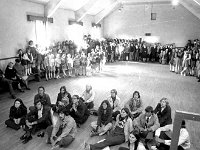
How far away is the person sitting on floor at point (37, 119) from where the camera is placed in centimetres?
438

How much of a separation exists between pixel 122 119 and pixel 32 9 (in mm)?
7394

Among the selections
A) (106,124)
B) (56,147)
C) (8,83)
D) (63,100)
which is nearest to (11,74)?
(8,83)

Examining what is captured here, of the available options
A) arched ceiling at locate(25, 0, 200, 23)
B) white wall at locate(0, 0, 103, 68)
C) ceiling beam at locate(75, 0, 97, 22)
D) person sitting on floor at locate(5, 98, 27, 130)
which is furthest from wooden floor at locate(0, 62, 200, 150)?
ceiling beam at locate(75, 0, 97, 22)

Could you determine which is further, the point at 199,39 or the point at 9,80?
the point at 199,39

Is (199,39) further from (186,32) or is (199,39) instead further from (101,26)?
(101,26)

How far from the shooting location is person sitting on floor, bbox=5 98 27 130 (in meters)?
4.61

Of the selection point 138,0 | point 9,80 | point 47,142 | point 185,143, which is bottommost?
point 47,142

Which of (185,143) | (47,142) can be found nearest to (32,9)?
(47,142)

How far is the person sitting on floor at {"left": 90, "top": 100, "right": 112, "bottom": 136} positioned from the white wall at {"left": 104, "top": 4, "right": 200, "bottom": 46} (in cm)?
1309

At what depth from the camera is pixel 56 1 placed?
371 inches

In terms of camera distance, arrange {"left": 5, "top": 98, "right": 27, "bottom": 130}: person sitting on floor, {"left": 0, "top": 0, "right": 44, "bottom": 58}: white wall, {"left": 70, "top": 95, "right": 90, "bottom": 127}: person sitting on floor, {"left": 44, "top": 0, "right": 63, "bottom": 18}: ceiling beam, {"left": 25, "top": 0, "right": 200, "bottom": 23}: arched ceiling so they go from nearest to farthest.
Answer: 1. {"left": 5, "top": 98, "right": 27, "bottom": 130}: person sitting on floor
2. {"left": 70, "top": 95, "right": 90, "bottom": 127}: person sitting on floor
3. {"left": 0, "top": 0, "right": 44, "bottom": 58}: white wall
4. {"left": 44, "top": 0, "right": 63, "bottom": 18}: ceiling beam
5. {"left": 25, "top": 0, "right": 200, "bottom": 23}: arched ceiling

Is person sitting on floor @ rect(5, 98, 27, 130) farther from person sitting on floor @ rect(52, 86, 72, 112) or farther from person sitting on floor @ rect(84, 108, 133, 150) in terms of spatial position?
person sitting on floor @ rect(84, 108, 133, 150)

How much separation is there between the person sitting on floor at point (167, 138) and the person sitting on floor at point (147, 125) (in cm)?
12

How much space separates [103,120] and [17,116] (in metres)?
2.10
